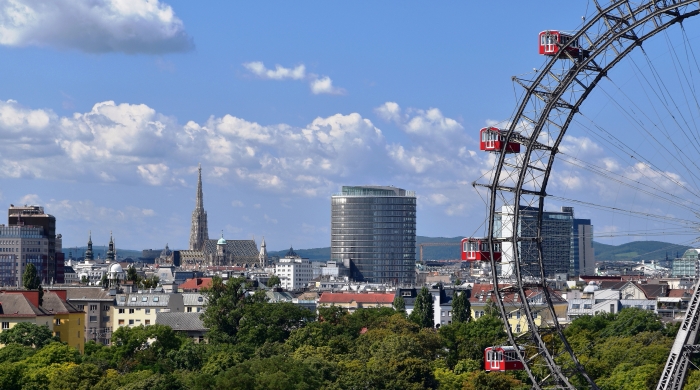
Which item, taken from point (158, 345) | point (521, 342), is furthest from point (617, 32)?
point (158, 345)

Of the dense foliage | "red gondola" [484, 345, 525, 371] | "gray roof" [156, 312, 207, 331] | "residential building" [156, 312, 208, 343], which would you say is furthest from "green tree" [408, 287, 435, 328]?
"red gondola" [484, 345, 525, 371]

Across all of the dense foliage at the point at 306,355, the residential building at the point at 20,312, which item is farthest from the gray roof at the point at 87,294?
the residential building at the point at 20,312

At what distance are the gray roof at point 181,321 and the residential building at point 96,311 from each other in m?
11.1

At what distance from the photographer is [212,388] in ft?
298

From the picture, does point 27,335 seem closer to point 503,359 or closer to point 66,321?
point 66,321

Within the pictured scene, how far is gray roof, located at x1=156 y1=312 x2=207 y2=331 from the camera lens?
169 meters

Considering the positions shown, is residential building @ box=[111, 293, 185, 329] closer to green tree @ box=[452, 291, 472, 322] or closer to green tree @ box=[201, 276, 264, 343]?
green tree @ box=[201, 276, 264, 343]

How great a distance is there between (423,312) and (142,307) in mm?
38290

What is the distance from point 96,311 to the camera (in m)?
187

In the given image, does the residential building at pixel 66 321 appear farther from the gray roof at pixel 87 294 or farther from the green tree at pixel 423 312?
the green tree at pixel 423 312

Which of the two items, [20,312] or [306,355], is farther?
[20,312]

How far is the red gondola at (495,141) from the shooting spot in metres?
70.2

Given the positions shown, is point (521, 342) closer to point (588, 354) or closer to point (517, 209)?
point (517, 209)

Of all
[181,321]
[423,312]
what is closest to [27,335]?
[181,321]
